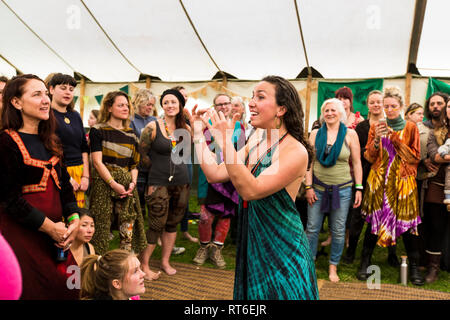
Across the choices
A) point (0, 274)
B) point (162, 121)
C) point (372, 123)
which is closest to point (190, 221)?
point (162, 121)

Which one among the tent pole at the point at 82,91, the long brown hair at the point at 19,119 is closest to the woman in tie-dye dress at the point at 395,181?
the long brown hair at the point at 19,119

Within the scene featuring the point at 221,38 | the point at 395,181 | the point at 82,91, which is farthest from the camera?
the point at 82,91

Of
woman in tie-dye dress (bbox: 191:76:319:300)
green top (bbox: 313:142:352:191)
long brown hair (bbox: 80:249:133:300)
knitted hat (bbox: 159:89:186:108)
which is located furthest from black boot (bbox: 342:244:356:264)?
long brown hair (bbox: 80:249:133:300)

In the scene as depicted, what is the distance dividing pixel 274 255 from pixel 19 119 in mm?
1483

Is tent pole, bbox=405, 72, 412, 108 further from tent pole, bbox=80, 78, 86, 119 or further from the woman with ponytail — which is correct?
tent pole, bbox=80, 78, 86, 119

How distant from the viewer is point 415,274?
370 centimetres

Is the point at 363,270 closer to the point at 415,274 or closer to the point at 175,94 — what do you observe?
the point at 415,274

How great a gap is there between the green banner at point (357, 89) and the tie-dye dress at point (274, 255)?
563 centimetres

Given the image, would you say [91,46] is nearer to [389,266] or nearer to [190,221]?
[190,221]

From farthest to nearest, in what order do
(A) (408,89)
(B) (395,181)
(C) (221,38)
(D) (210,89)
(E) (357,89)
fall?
(D) (210,89) < (C) (221,38) < (E) (357,89) < (A) (408,89) < (B) (395,181)

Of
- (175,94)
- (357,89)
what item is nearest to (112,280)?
(175,94)

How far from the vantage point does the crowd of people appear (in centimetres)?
162

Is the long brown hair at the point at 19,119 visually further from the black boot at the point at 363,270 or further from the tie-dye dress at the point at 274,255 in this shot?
the black boot at the point at 363,270

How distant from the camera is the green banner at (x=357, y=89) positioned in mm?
6770
